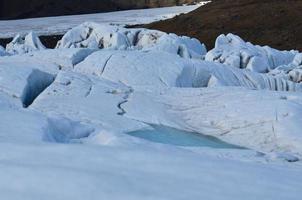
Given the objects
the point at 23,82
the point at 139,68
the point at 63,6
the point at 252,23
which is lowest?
the point at 63,6

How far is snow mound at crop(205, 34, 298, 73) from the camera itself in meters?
16.1

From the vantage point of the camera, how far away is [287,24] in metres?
32.8

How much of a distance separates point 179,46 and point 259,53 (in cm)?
270

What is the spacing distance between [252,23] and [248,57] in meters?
18.7

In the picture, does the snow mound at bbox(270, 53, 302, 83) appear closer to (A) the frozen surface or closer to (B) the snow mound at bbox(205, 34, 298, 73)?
(B) the snow mound at bbox(205, 34, 298, 73)

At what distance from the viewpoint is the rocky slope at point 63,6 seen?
80.6 m

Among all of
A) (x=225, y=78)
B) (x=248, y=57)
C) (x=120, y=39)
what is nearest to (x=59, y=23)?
(x=120, y=39)

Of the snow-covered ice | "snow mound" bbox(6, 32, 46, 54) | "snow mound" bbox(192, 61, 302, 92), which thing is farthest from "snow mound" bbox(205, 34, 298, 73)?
"snow mound" bbox(6, 32, 46, 54)

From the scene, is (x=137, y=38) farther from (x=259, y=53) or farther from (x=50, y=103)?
(x=50, y=103)

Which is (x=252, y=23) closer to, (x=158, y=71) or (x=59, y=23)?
(x=158, y=71)

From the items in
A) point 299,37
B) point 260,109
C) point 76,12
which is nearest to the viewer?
point 260,109

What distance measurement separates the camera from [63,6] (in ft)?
265

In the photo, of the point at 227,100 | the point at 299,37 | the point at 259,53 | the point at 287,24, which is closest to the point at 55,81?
the point at 227,100

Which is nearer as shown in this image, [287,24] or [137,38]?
[137,38]
